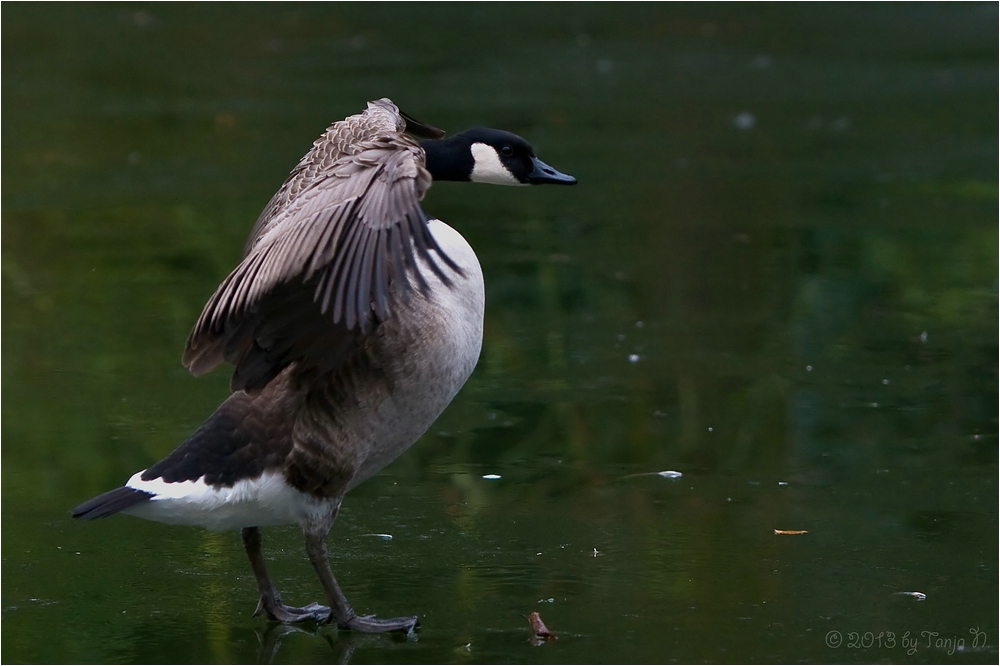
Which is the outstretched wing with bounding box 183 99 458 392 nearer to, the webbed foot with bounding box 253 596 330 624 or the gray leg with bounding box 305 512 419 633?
the gray leg with bounding box 305 512 419 633

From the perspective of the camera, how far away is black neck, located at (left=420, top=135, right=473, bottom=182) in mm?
4754

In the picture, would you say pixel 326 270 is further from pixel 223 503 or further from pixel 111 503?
pixel 111 503

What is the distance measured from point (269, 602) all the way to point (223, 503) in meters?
0.41

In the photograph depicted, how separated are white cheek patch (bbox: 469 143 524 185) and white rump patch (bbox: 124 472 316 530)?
4.34ft

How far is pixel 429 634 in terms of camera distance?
4207mm

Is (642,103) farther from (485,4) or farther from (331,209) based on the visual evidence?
(331,209)

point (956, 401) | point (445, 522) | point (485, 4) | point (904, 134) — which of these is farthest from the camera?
point (485, 4)

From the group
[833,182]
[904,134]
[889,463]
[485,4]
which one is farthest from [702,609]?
[485,4]

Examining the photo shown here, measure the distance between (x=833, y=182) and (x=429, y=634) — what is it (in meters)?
6.56

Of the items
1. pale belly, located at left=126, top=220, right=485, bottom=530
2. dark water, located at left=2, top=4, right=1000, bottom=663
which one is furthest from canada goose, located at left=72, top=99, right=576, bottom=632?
dark water, located at left=2, top=4, right=1000, bottom=663

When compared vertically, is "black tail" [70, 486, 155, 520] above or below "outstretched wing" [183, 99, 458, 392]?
below

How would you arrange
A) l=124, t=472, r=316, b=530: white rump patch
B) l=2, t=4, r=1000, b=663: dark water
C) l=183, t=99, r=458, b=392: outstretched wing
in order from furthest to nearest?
l=2, t=4, r=1000, b=663: dark water, l=124, t=472, r=316, b=530: white rump patch, l=183, t=99, r=458, b=392: outstretched wing

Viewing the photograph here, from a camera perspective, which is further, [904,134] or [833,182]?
[904,134]

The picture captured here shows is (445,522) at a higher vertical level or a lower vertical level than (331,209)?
lower
